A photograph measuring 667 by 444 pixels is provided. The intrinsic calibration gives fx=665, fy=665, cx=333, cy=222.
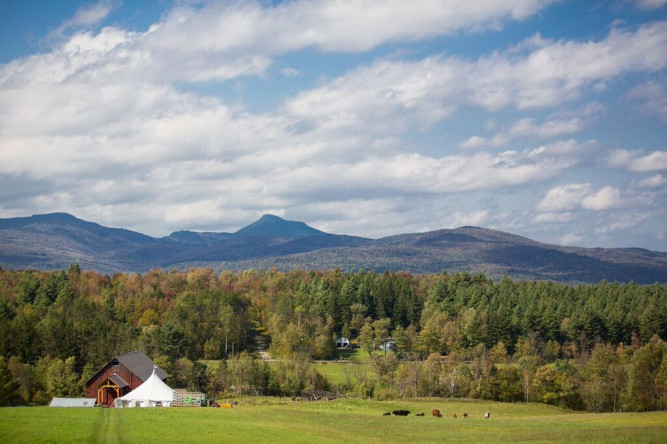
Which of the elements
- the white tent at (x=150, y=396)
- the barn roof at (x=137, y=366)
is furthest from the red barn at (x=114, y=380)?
the white tent at (x=150, y=396)

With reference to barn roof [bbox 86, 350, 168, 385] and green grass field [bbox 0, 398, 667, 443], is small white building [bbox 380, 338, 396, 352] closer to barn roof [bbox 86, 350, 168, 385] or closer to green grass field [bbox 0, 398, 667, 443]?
barn roof [bbox 86, 350, 168, 385]

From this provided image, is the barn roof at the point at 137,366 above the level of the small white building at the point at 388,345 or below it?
above

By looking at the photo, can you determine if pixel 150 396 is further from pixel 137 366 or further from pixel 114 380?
pixel 137 366

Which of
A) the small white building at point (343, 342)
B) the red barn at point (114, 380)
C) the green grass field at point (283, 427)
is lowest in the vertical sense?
the small white building at point (343, 342)

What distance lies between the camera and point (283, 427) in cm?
4428

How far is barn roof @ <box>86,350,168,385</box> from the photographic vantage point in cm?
7606

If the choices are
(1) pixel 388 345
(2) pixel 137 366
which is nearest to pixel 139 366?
(2) pixel 137 366

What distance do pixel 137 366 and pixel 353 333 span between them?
78.6 meters

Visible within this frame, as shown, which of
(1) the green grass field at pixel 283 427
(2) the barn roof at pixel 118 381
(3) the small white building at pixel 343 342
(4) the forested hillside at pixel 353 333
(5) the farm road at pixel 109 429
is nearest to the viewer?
(5) the farm road at pixel 109 429

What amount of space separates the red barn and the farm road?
26505mm

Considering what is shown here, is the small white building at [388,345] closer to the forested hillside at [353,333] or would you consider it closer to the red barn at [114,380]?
the forested hillside at [353,333]

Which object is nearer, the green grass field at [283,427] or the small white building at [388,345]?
the green grass field at [283,427]

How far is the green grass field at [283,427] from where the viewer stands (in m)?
38.5

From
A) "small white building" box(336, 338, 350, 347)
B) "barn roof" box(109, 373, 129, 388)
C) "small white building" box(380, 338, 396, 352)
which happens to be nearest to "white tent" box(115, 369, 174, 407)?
"barn roof" box(109, 373, 129, 388)
